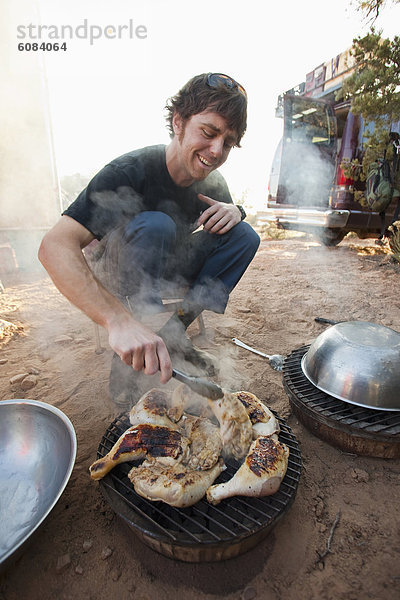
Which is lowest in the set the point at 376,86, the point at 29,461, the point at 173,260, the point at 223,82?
the point at 29,461

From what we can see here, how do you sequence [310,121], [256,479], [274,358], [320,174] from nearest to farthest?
[256,479]
[274,358]
[310,121]
[320,174]

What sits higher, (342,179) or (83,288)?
(342,179)

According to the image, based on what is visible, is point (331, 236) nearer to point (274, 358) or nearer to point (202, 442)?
point (274, 358)

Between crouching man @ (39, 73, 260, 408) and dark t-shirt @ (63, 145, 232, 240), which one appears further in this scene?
dark t-shirt @ (63, 145, 232, 240)

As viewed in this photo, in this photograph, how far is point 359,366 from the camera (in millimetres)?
1831

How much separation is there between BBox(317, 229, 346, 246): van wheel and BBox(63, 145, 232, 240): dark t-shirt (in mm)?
5737

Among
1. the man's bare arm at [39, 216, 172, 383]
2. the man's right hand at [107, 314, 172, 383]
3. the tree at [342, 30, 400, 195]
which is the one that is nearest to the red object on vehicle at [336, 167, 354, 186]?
the tree at [342, 30, 400, 195]

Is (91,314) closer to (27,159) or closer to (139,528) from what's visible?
(139,528)

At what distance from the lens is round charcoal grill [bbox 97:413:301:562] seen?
1206 mm

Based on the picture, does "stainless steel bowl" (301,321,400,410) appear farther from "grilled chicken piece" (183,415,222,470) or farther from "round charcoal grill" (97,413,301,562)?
"grilled chicken piece" (183,415,222,470)

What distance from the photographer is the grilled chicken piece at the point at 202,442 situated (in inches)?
58.9

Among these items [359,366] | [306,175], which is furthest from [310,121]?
[359,366]

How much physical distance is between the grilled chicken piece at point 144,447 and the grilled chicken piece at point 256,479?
0.81ft

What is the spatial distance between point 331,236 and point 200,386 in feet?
25.1
